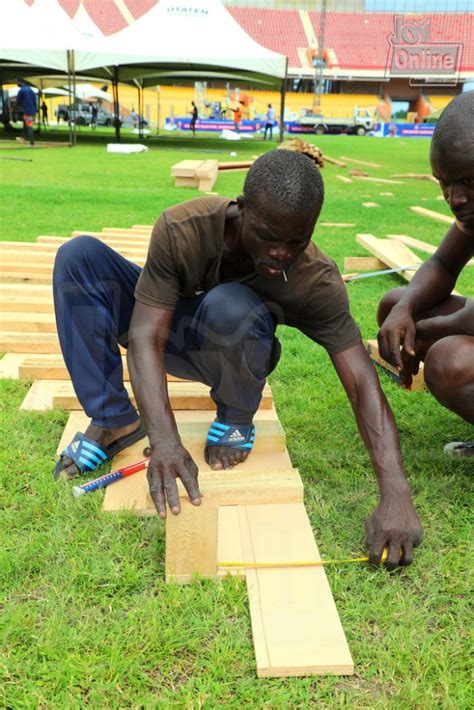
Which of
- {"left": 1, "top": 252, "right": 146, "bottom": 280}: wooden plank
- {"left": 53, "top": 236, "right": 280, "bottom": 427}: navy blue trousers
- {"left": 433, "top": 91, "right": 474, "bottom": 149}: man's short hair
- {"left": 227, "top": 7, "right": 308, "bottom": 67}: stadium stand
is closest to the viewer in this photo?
{"left": 433, "top": 91, "right": 474, "bottom": 149}: man's short hair

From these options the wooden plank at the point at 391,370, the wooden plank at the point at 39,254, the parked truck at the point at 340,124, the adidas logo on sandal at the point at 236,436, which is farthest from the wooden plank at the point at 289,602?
the parked truck at the point at 340,124

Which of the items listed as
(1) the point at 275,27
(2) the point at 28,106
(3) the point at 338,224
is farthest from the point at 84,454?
(1) the point at 275,27

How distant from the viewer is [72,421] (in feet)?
8.73

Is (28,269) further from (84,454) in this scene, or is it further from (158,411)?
(158,411)

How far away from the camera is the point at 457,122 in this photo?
6.37ft

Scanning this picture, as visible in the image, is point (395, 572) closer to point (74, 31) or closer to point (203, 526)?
point (203, 526)

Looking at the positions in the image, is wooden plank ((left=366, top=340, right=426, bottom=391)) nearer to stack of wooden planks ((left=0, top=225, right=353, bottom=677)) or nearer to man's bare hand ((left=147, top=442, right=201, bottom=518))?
stack of wooden planks ((left=0, top=225, right=353, bottom=677))

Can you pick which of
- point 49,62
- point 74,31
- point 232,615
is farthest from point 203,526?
point 74,31

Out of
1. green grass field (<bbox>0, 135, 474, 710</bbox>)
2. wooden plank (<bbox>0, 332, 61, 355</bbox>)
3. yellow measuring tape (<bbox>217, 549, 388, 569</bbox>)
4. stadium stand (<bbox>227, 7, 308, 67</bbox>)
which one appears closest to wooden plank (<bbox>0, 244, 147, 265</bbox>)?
wooden plank (<bbox>0, 332, 61, 355</bbox>)

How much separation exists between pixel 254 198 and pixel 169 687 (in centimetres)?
129

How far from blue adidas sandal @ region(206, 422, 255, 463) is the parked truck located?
39.1 meters

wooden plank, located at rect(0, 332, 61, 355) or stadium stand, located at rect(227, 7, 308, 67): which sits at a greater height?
stadium stand, located at rect(227, 7, 308, 67)

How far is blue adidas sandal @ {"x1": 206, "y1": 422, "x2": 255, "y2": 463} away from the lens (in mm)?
2265

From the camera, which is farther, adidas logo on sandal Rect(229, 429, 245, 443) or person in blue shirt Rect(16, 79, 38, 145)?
person in blue shirt Rect(16, 79, 38, 145)
